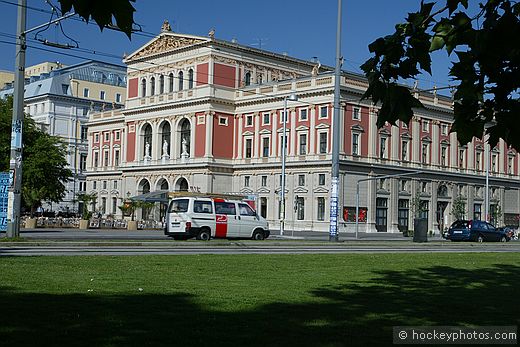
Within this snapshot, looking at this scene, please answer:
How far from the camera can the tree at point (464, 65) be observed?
5.65 metres

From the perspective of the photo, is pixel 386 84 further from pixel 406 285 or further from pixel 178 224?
pixel 178 224

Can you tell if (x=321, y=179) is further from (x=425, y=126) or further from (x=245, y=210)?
(x=245, y=210)

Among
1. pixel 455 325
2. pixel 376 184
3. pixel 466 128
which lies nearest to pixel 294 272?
pixel 455 325

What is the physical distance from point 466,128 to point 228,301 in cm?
535

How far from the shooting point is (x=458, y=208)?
80750 millimetres

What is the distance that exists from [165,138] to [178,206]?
51.2m

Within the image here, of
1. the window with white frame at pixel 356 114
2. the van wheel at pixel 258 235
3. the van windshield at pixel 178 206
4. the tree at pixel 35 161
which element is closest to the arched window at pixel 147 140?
the window with white frame at pixel 356 114

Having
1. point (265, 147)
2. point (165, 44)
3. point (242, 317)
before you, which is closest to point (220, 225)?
point (242, 317)

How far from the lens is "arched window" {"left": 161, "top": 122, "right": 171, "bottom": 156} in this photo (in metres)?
87.1

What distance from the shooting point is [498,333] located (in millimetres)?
8297

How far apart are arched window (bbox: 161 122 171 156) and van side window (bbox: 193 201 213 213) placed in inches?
1966

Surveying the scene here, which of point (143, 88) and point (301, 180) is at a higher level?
point (143, 88)

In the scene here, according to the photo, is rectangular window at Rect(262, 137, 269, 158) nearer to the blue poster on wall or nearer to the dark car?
the dark car

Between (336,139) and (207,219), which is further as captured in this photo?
(336,139)
